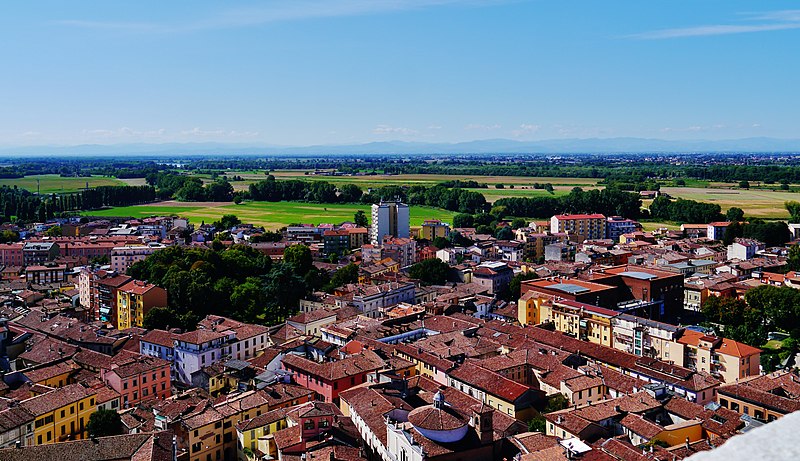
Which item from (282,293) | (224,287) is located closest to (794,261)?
(282,293)

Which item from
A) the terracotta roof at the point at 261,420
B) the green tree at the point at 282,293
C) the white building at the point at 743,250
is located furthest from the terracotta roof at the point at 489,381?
the white building at the point at 743,250

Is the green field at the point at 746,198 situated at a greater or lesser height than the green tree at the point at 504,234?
greater

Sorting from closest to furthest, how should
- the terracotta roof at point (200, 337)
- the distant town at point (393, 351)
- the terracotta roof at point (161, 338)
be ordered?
the distant town at point (393, 351)
the terracotta roof at point (200, 337)
the terracotta roof at point (161, 338)

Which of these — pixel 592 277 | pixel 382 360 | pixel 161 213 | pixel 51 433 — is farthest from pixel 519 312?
pixel 161 213

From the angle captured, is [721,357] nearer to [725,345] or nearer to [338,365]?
[725,345]

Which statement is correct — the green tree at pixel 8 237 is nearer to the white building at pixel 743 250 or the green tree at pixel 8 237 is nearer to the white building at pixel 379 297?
the white building at pixel 379 297
